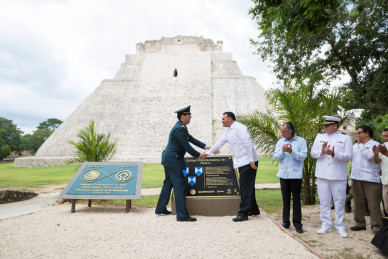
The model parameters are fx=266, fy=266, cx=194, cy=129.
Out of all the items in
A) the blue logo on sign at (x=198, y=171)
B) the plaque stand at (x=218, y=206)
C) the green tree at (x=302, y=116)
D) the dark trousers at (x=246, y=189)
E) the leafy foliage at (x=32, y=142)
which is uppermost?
the leafy foliage at (x=32, y=142)

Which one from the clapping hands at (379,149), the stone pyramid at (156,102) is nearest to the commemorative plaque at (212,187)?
the clapping hands at (379,149)

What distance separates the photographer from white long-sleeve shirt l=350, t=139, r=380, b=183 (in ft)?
13.2

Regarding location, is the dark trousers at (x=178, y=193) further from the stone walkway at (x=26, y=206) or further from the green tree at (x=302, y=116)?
the stone walkway at (x=26, y=206)

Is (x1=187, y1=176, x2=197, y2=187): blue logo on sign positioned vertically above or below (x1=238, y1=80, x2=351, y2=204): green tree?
below

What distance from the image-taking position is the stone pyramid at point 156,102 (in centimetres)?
2267

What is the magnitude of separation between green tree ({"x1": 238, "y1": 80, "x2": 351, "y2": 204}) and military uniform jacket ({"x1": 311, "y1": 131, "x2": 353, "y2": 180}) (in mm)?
1990

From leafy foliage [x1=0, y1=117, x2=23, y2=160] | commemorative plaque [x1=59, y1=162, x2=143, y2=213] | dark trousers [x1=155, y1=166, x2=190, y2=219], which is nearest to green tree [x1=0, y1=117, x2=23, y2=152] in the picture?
leafy foliage [x1=0, y1=117, x2=23, y2=160]

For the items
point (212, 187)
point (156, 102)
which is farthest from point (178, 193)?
point (156, 102)

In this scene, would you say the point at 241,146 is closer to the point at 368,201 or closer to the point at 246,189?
→ the point at 246,189

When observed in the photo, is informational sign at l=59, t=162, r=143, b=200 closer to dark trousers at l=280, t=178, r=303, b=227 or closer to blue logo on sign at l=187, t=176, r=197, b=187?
blue logo on sign at l=187, t=176, r=197, b=187

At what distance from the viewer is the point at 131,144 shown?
22453 millimetres

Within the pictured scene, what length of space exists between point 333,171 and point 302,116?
2.34 meters

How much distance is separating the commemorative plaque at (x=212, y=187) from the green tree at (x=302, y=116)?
1.56 m

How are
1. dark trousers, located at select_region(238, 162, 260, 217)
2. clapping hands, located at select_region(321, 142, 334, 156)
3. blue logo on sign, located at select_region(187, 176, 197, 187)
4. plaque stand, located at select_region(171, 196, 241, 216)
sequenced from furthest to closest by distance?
blue logo on sign, located at select_region(187, 176, 197, 187) < plaque stand, located at select_region(171, 196, 241, 216) < dark trousers, located at select_region(238, 162, 260, 217) < clapping hands, located at select_region(321, 142, 334, 156)
